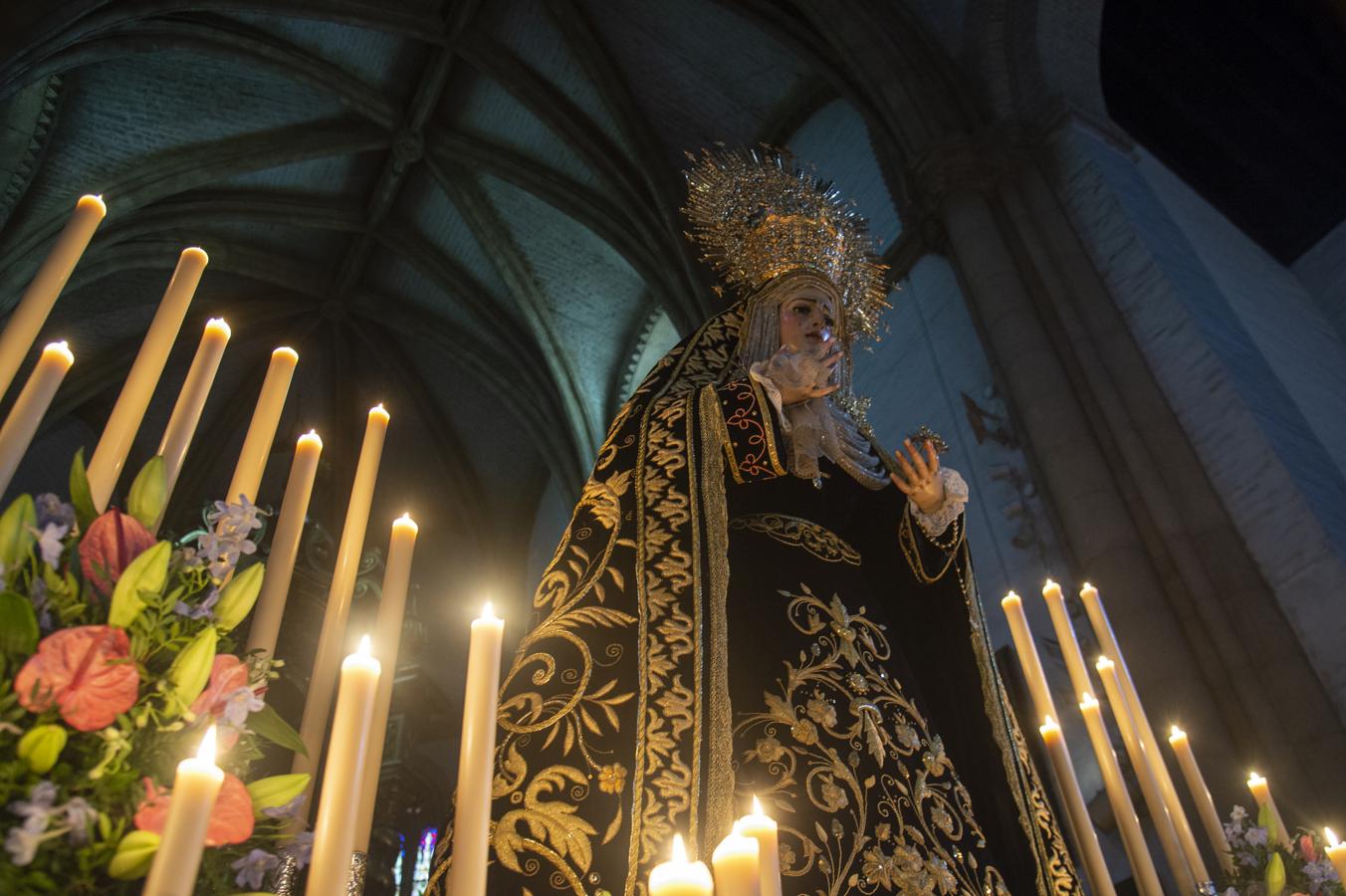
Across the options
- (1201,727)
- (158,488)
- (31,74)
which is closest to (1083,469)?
(1201,727)

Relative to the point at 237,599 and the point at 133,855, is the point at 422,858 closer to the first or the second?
the point at 237,599

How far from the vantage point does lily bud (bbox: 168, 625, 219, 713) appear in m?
1.05

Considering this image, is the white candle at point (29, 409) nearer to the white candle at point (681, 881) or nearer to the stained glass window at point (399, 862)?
the white candle at point (681, 881)

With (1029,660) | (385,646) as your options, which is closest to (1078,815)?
(1029,660)

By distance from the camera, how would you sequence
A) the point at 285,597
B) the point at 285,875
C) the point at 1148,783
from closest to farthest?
the point at 285,875 < the point at 285,597 < the point at 1148,783

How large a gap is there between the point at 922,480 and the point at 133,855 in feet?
7.05

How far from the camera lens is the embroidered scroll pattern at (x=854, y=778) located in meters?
1.82

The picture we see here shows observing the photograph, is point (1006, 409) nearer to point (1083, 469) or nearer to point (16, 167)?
point (1083, 469)

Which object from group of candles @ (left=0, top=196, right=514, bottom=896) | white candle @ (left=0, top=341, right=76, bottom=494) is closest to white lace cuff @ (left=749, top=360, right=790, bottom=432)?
group of candles @ (left=0, top=196, right=514, bottom=896)

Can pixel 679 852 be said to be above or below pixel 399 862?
below

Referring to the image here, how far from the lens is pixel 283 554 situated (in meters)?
1.44

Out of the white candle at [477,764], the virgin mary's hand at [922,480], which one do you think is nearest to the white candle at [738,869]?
the white candle at [477,764]

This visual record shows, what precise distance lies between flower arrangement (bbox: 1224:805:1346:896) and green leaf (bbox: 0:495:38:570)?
213 cm

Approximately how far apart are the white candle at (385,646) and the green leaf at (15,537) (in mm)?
421
